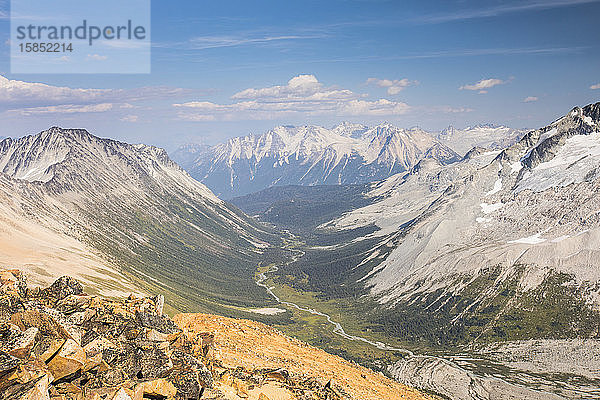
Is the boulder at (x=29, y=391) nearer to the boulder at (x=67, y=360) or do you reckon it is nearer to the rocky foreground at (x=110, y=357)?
the rocky foreground at (x=110, y=357)

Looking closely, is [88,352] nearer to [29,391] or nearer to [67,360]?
[67,360]

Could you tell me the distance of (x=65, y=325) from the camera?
36.6 meters

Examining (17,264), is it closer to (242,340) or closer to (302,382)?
(242,340)

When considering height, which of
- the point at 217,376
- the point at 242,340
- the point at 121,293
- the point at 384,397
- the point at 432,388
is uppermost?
the point at 217,376

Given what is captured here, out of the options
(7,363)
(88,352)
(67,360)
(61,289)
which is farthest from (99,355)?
(61,289)

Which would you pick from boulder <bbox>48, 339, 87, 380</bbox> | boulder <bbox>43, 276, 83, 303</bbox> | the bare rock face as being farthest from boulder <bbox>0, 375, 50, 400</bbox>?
boulder <bbox>43, 276, 83, 303</bbox>

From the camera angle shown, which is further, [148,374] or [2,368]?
[148,374]

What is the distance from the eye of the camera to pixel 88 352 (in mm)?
33781

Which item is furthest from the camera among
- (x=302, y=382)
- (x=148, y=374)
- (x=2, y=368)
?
(x=302, y=382)

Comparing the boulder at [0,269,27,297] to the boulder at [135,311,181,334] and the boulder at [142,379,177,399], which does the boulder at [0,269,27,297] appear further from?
the boulder at [142,379,177,399]

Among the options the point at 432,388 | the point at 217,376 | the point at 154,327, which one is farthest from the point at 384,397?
the point at 432,388

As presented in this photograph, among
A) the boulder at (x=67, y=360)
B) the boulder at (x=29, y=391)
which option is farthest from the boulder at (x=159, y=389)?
the boulder at (x=29, y=391)

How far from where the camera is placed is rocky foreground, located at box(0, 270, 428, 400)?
28.9 m

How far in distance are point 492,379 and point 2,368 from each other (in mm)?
195272
